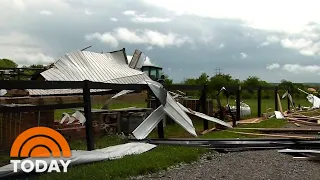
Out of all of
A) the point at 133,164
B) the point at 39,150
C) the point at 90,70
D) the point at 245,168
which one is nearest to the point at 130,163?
the point at 133,164

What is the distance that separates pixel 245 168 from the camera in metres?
8.09

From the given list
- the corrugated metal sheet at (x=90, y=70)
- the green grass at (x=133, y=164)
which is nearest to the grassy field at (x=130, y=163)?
the green grass at (x=133, y=164)

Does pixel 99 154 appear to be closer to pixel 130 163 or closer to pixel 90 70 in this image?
pixel 130 163

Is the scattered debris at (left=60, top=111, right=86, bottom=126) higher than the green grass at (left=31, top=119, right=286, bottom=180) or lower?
higher

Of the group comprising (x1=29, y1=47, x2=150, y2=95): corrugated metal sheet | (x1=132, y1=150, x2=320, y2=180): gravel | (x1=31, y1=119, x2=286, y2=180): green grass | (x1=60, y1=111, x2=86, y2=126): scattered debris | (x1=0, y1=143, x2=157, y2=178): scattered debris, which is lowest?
(x1=132, y1=150, x2=320, y2=180): gravel

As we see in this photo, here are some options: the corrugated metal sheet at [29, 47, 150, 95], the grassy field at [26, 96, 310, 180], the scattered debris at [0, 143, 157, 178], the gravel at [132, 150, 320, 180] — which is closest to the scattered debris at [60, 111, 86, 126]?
the grassy field at [26, 96, 310, 180]

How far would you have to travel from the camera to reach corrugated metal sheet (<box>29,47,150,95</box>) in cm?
2028

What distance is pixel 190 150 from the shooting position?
9430mm

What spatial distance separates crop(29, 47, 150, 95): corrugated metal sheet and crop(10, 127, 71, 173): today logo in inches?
429

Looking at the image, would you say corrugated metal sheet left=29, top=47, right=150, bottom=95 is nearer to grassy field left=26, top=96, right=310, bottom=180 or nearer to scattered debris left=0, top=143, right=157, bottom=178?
grassy field left=26, top=96, right=310, bottom=180

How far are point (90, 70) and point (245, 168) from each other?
14333 millimetres

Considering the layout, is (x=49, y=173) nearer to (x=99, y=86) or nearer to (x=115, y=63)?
(x=99, y=86)

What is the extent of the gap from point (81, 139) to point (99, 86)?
80.6 inches

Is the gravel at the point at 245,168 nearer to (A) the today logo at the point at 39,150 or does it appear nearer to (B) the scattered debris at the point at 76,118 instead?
(A) the today logo at the point at 39,150
